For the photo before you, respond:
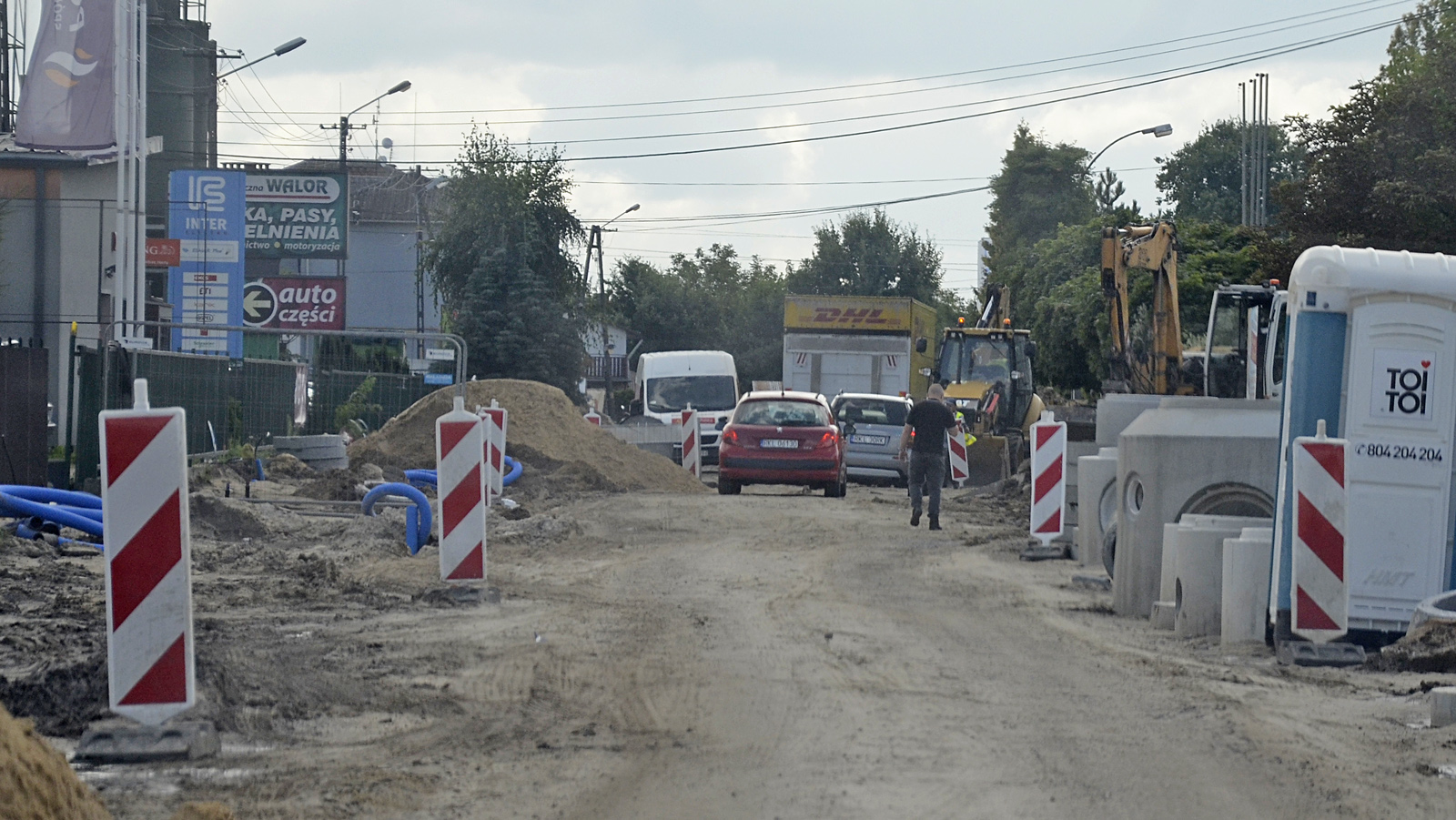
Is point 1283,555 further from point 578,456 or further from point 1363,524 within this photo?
point 578,456

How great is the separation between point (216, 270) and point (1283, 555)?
3429 centimetres

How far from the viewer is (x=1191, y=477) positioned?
10.3m

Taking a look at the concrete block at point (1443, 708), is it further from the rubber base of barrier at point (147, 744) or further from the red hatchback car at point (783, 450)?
the red hatchback car at point (783, 450)

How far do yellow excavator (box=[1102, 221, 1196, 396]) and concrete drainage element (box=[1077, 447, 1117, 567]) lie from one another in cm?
749

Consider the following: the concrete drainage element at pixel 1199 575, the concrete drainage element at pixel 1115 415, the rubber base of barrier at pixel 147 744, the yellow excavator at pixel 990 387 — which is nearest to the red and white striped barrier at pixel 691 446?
the yellow excavator at pixel 990 387

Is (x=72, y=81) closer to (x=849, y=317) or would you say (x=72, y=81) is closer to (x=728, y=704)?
(x=849, y=317)

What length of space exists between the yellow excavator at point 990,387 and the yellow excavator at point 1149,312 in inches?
223

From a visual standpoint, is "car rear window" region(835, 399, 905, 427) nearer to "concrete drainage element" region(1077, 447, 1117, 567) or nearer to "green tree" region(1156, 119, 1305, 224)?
"concrete drainage element" region(1077, 447, 1117, 567)

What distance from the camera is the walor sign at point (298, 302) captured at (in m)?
50.4

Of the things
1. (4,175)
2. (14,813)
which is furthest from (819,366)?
(14,813)

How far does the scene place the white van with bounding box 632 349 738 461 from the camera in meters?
37.8

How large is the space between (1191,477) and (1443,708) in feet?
12.8

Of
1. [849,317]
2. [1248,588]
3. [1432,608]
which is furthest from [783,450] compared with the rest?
[849,317]

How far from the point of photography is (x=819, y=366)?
38.2m
